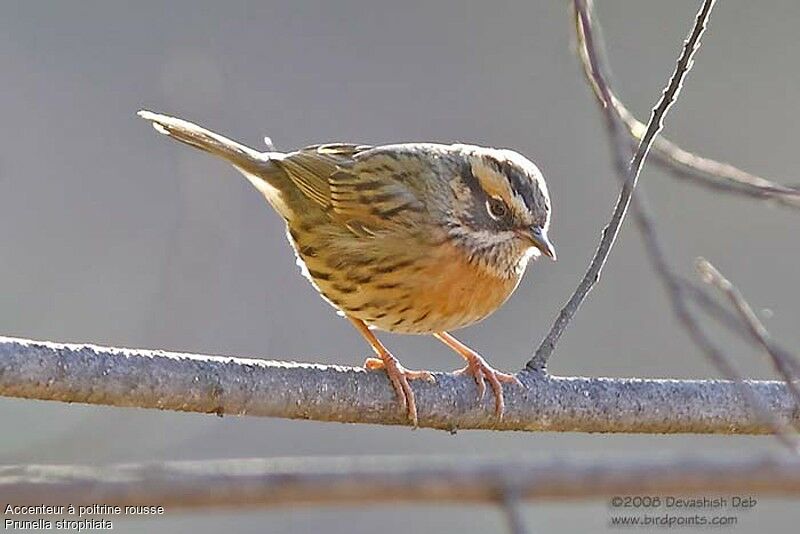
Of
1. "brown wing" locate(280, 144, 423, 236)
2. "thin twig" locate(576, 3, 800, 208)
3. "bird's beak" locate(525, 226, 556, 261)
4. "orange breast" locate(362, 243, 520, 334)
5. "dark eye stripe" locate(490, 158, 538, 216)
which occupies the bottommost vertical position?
"orange breast" locate(362, 243, 520, 334)

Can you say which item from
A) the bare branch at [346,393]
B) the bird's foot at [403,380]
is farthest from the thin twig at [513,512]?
the bird's foot at [403,380]

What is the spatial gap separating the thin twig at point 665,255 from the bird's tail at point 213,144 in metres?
2.21

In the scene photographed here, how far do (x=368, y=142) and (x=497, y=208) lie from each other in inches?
142

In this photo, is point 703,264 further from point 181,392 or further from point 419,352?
point 419,352

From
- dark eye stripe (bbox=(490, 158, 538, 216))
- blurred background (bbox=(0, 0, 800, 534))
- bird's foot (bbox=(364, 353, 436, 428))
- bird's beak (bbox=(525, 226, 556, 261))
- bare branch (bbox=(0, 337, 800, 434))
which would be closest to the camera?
bare branch (bbox=(0, 337, 800, 434))

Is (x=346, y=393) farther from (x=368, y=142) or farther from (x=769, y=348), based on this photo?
(x=368, y=142)

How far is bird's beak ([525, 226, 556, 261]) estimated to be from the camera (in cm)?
462

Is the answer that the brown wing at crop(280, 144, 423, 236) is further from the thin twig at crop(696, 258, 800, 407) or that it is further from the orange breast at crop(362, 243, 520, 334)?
the thin twig at crop(696, 258, 800, 407)

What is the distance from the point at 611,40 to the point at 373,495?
8.79 metres

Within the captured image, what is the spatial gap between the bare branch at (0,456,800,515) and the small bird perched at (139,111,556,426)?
9.74 ft

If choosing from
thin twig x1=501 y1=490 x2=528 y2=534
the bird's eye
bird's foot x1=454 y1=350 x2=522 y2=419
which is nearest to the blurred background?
the bird's eye

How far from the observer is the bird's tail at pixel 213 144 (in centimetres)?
538

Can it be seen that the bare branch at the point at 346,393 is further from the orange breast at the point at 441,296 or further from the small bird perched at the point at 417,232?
the orange breast at the point at 441,296

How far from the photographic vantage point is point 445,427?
402cm
